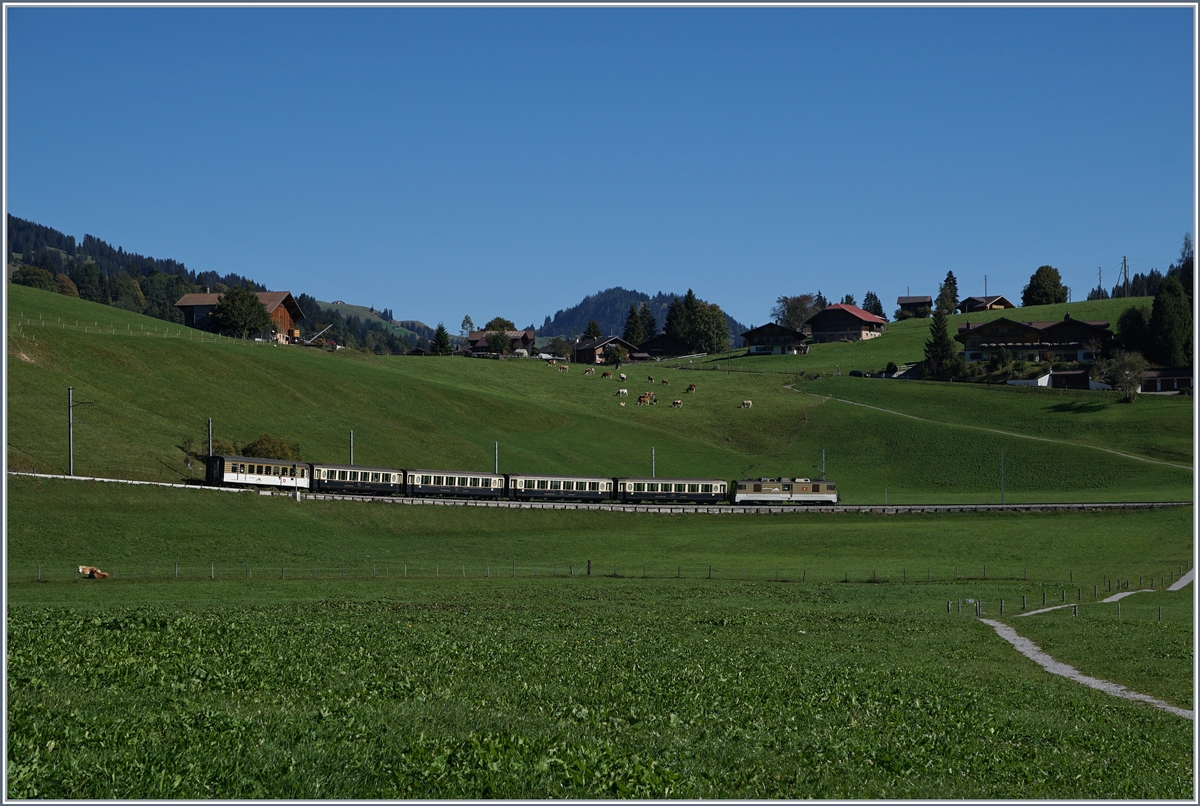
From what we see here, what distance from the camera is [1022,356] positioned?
175 meters

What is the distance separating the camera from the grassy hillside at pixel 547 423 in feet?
325

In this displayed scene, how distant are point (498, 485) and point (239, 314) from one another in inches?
3828

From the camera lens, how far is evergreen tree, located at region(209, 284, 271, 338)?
17150cm

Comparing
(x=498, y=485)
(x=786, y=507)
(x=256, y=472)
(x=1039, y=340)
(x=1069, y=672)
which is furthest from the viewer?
(x=1039, y=340)

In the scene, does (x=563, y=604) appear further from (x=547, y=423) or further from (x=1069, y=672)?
(x=547, y=423)

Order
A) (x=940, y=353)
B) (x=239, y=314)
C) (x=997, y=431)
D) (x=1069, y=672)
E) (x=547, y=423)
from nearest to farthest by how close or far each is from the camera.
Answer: (x=1069, y=672) < (x=547, y=423) < (x=997, y=431) < (x=239, y=314) < (x=940, y=353)

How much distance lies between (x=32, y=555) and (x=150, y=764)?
177 feet

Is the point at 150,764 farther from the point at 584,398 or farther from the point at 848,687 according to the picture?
the point at 584,398

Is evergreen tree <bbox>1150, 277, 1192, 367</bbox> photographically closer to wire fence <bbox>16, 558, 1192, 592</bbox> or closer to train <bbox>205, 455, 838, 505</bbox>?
train <bbox>205, 455, 838, 505</bbox>

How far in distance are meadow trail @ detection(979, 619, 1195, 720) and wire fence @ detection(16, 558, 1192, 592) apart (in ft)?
44.9

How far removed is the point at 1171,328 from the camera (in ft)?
513

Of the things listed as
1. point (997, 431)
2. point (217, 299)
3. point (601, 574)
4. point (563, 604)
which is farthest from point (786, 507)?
point (217, 299)

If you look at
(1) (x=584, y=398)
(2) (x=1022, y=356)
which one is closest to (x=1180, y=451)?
(2) (x=1022, y=356)

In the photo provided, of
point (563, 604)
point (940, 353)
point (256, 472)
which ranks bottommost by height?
point (563, 604)
